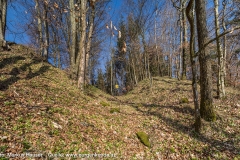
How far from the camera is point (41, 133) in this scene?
2.93m

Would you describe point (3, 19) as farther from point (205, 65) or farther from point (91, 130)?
point (205, 65)

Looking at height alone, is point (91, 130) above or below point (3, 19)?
below

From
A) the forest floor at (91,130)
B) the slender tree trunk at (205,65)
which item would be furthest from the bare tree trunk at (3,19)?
the slender tree trunk at (205,65)

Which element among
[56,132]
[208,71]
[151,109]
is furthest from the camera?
[151,109]

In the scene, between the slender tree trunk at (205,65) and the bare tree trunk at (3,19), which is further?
the bare tree trunk at (3,19)

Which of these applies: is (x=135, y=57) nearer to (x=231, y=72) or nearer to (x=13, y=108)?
(x=231, y=72)

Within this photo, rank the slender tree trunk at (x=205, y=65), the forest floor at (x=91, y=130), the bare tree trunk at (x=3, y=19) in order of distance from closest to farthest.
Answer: the forest floor at (x=91, y=130) → the slender tree trunk at (x=205, y=65) → the bare tree trunk at (x=3, y=19)

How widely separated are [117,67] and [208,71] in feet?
85.5

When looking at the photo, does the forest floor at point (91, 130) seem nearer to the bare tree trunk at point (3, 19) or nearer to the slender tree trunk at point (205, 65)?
the slender tree trunk at point (205, 65)

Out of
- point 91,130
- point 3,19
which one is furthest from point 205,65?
point 3,19

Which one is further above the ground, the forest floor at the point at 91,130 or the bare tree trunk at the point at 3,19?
the bare tree trunk at the point at 3,19

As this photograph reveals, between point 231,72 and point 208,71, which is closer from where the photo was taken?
point 208,71

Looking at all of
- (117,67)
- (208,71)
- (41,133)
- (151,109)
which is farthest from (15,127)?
(117,67)

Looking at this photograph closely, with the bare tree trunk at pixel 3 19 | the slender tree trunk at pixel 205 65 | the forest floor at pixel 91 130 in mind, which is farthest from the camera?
A: the bare tree trunk at pixel 3 19
